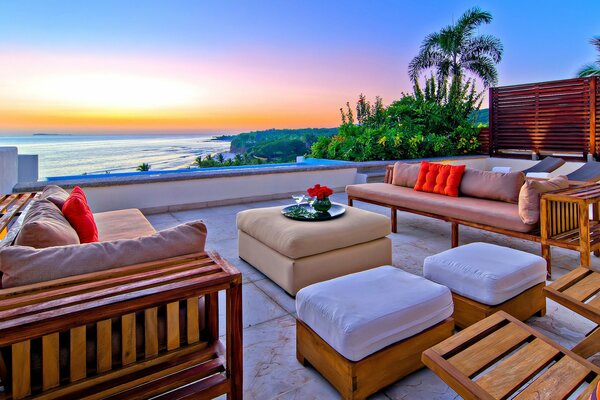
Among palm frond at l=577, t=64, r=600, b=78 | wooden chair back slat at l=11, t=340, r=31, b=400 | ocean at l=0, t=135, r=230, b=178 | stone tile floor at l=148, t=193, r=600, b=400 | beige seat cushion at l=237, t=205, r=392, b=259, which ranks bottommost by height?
stone tile floor at l=148, t=193, r=600, b=400

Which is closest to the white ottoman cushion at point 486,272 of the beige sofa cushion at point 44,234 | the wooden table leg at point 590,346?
the wooden table leg at point 590,346

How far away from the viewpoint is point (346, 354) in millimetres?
1552

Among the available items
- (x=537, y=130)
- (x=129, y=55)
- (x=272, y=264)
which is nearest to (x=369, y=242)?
(x=272, y=264)

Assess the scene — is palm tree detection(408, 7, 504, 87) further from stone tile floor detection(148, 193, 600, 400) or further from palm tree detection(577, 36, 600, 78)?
A: stone tile floor detection(148, 193, 600, 400)

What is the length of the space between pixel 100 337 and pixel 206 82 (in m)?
8.50

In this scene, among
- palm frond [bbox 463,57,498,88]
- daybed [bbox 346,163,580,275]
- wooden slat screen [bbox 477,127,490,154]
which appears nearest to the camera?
daybed [bbox 346,163,580,275]

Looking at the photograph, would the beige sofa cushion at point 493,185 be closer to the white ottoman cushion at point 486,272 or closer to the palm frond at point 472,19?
the white ottoman cushion at point 486,272

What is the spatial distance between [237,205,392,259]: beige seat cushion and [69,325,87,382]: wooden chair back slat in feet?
5.08

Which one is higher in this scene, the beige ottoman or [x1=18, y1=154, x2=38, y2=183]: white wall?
[x1=18, y1=154, x2=38, y2=183]: white wall

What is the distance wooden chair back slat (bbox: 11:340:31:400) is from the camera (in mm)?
1112

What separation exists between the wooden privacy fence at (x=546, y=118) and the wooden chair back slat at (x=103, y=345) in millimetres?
9363

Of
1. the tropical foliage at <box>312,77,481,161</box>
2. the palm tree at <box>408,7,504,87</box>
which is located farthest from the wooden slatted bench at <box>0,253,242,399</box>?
the palm tree at <box>408,7,504,87</box>

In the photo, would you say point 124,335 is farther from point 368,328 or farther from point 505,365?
point 505,365

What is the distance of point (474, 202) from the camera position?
12.4 ft
